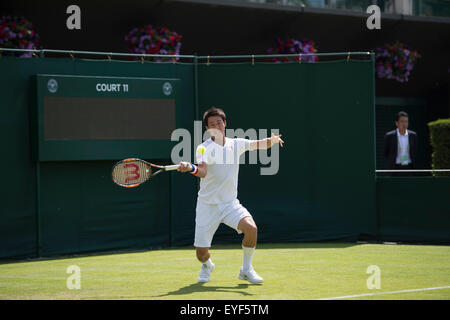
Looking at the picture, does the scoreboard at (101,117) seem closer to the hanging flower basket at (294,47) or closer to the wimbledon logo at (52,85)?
the wimbledon logo at (52,85)

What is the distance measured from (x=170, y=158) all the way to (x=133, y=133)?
2.65 feet

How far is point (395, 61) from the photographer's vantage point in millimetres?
16203

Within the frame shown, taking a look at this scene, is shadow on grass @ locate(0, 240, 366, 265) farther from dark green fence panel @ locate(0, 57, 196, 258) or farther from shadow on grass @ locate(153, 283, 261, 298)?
shadow on grass @ locate(153, 283, 261, 298)

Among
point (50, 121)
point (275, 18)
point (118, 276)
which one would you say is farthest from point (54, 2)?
point (118, 276)

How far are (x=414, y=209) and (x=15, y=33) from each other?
7292 millimetres

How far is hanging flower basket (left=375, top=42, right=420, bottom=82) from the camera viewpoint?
1611 cm

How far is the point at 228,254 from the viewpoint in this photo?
1077cm

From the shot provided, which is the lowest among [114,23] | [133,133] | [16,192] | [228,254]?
[228,254]

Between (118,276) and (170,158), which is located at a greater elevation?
(170,158)

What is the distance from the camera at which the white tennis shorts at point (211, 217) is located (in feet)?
25.7

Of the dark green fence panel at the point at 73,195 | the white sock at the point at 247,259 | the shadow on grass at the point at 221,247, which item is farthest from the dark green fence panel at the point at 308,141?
the white sock at the point at 247,259

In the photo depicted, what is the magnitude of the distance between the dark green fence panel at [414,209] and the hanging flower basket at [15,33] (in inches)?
254

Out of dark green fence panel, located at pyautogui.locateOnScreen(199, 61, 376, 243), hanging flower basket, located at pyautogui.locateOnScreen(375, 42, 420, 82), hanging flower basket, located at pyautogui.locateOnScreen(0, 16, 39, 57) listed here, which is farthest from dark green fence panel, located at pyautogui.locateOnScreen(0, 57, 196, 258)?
hanging flower basket, located at pyautogui.locateOnScreen(375, 42, 420, 82)
